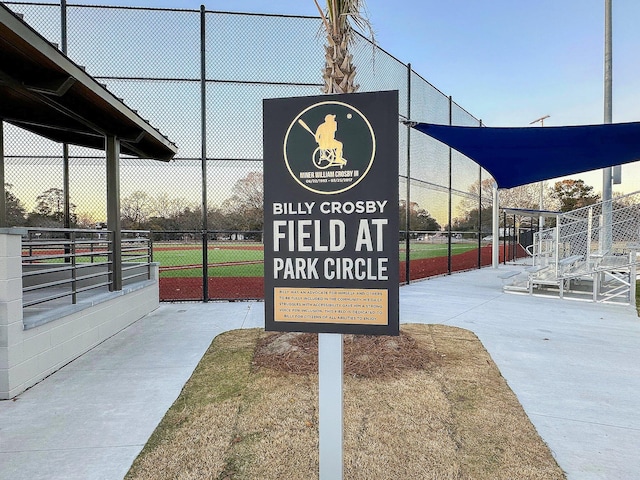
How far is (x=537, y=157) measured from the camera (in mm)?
6285

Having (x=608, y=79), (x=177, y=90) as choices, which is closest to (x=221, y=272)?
(x=177, y=90)

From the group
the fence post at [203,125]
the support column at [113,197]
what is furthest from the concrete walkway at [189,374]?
the fence post at [203,125]

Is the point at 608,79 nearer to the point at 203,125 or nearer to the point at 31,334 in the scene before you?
the point at 203,125

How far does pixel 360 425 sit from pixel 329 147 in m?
2.17

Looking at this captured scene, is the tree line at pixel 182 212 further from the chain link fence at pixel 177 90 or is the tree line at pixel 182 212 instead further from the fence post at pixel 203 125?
the fence post at pixel 203 125

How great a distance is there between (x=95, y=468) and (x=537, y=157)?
23.5 ft

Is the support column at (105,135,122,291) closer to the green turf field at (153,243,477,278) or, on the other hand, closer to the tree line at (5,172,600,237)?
the tree line at (5,172,600,237)

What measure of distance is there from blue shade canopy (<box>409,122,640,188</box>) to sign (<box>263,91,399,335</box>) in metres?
4.39

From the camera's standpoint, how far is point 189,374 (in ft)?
12.6

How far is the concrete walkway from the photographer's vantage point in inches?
95.0

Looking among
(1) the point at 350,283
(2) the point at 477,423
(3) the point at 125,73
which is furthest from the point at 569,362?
(3) the point at 125,73

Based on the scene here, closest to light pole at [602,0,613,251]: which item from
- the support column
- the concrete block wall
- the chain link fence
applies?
the chain link fence

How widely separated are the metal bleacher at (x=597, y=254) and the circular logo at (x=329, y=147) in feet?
27.7

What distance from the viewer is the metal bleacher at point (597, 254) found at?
7.96m
